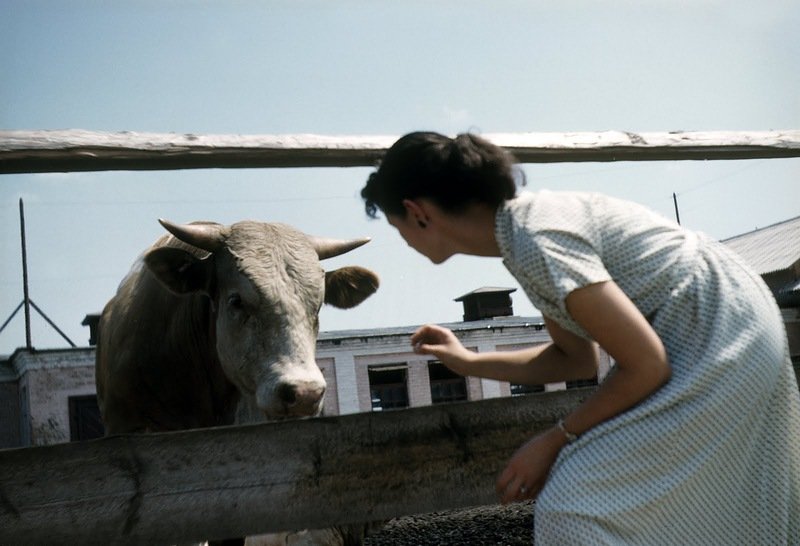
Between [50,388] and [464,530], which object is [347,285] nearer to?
[464,530]

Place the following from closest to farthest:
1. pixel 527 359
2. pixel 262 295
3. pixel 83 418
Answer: pixel 527 359 → pixel 262 295 → pixel 83 418

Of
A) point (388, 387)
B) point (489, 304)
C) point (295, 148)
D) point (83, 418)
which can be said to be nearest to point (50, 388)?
point (83, 418)

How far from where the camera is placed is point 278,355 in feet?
12.0

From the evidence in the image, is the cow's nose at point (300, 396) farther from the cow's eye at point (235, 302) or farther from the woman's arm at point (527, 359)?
the woman's arm at point (527, 359)

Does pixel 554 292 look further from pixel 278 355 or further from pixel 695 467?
pixel 278 355

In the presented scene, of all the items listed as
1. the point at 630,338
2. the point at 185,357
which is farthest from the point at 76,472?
the point at 185,357

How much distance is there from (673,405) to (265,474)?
85cm

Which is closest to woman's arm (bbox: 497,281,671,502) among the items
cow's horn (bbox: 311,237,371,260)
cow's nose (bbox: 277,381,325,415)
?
cow's nose (bbox: 277,381,325,415)

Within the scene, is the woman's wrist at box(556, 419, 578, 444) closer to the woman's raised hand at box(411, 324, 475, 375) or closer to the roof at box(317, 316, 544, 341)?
the woman's raised hand at box(411, 324, 475, 375)

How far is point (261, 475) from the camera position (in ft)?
6.33

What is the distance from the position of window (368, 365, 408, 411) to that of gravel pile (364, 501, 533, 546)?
16750 millimetres

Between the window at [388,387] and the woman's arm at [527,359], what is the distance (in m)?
21.9

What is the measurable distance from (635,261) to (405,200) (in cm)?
48

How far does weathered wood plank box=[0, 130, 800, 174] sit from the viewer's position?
10.4 feet
